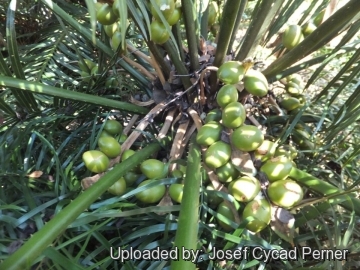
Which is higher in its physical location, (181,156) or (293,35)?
(293,35)

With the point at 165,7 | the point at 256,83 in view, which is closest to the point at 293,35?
the point at 256,83

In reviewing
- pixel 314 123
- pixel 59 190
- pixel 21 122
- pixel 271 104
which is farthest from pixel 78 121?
pixel 314 123

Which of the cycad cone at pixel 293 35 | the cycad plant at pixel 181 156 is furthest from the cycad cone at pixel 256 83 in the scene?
the cycad cone at pixel 293 35

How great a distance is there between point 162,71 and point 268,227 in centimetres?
40

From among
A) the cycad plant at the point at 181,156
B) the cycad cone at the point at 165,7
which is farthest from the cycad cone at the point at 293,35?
the cycad cone at the point at 165,7

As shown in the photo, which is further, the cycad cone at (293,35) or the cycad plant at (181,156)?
the cycad cone at (293,35)

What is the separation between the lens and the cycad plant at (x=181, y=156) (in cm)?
62

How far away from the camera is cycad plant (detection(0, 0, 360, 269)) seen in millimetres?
620

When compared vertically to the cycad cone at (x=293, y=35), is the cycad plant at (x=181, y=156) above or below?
below

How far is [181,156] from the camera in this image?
0.79 m

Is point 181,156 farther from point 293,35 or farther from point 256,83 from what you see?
point 293,35

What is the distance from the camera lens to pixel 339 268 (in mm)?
576

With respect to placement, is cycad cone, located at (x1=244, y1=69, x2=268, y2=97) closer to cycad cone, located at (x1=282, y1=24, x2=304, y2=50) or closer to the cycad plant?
the cycad plant

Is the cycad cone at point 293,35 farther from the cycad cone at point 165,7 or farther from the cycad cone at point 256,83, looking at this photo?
the cycad cone at point 165,7
